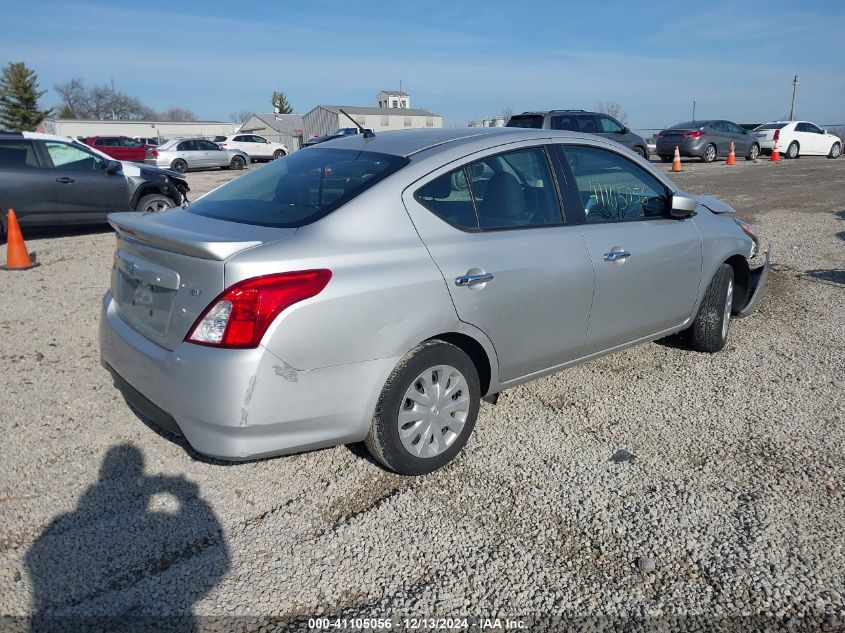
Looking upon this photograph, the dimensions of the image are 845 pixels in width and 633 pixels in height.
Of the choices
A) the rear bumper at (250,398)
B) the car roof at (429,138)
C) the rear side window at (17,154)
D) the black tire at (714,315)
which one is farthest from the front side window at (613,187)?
the rear side window at (17,154)

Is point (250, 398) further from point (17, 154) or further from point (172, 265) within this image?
point (17, 154)

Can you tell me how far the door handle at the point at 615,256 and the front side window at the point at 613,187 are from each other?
220mm

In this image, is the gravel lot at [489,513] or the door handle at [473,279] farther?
the door handle at [473,279]

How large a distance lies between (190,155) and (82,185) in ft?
68.1

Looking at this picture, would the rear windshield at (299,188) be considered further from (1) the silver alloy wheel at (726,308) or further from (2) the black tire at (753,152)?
(2) the black tire at (753,152)

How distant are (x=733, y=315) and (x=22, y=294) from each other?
22.8 ft

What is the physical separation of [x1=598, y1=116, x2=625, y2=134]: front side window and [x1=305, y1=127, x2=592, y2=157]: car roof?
15595mm

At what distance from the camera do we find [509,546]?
9.34 feet

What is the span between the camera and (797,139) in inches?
995

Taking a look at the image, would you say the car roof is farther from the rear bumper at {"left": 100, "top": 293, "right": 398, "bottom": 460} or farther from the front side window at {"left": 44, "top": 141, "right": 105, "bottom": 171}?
the front side window at {"left": 44, "top": 141, "right": 105, "bottom": 171}

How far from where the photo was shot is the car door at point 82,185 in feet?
32.2

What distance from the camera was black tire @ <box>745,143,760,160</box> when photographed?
2438 cm

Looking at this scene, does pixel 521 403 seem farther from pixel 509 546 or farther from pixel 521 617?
pixel 521 617

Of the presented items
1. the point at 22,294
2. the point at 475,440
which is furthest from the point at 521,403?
the point at 22,294
